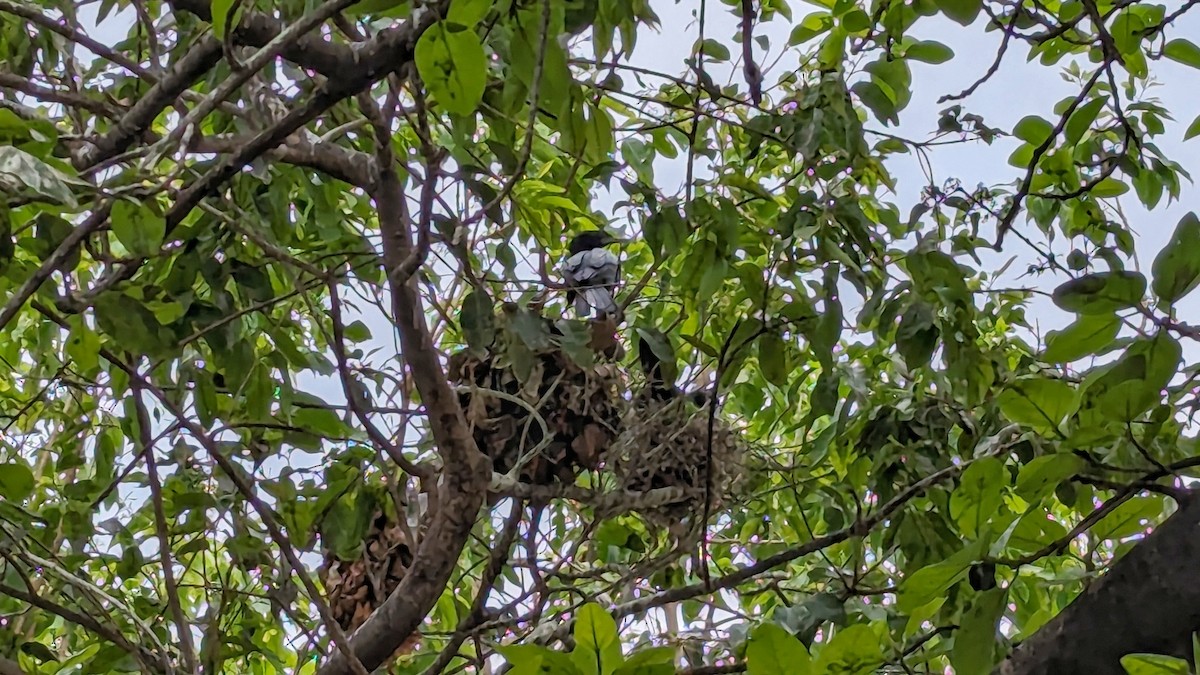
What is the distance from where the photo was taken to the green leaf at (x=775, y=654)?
1.76ft

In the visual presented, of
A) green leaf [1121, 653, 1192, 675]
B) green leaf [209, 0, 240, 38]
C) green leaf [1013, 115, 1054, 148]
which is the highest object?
green leaf [1013, 115, 1054, 148]

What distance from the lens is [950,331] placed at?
38.7 inches

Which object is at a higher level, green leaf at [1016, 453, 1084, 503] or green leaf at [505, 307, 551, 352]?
green leaf at [505, 307, 551, 352]

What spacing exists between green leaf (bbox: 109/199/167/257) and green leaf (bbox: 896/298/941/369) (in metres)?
0.67

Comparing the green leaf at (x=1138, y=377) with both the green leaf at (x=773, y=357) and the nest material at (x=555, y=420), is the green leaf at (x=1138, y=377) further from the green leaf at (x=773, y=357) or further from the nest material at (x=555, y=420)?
the nest material at (x=555, y=420)

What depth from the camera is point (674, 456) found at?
1.34 m

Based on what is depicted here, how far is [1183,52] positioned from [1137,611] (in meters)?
0.61

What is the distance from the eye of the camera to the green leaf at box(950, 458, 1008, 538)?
0.70 m

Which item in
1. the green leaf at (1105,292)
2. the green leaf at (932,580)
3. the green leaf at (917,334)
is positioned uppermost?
the green leaf at (917,334)

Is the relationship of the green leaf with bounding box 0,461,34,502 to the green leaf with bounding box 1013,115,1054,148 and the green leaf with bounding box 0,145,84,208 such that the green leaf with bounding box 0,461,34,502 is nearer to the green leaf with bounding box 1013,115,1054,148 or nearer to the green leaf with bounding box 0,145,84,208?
the green leaf with bounding box 0,145,84,208

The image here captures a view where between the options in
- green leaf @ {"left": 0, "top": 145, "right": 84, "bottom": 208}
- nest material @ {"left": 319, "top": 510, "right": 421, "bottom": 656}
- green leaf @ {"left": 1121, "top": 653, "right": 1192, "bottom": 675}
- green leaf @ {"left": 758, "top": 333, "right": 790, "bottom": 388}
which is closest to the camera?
green leaf @ {"left": 1121, "top": 653, "right": 1192, "bottom": 675}

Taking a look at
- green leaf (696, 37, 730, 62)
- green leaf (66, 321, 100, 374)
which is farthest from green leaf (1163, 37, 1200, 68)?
green leaf (66, 321, 100, 374)

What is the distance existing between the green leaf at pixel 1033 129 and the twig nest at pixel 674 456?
1.75 feet

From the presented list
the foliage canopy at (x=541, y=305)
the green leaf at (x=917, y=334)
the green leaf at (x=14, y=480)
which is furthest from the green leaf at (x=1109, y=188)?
the green leaf at (x=14, y=480)
